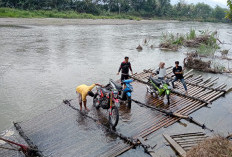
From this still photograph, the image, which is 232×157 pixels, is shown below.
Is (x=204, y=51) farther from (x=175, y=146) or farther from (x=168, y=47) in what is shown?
(x=175, y=146)

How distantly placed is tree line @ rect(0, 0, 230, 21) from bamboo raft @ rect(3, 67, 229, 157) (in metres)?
47.5

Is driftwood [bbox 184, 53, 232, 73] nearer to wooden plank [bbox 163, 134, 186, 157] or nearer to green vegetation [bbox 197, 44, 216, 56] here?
green vegetation [bbox 197, 44, 216, 56]

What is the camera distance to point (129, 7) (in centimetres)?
7194

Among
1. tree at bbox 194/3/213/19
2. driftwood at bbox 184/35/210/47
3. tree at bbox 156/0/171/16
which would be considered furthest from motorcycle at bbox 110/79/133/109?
tree at bbox 194/3/213/19

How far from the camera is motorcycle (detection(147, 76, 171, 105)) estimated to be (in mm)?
7766

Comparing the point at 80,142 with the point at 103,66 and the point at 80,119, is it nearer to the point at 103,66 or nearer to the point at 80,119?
the point at 80,119

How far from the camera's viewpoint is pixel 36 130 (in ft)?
20.7

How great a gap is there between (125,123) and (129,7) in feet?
229

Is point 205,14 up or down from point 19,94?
up

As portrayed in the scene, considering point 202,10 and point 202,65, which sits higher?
point 202,10

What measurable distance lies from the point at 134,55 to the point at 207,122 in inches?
486

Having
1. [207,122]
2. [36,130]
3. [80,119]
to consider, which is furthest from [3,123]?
[207,122]

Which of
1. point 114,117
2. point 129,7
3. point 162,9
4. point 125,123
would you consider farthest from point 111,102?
point 162,9

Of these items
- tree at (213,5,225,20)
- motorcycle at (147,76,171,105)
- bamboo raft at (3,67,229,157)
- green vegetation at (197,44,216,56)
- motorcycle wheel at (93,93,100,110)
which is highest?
tree at (213,5,225,20)
